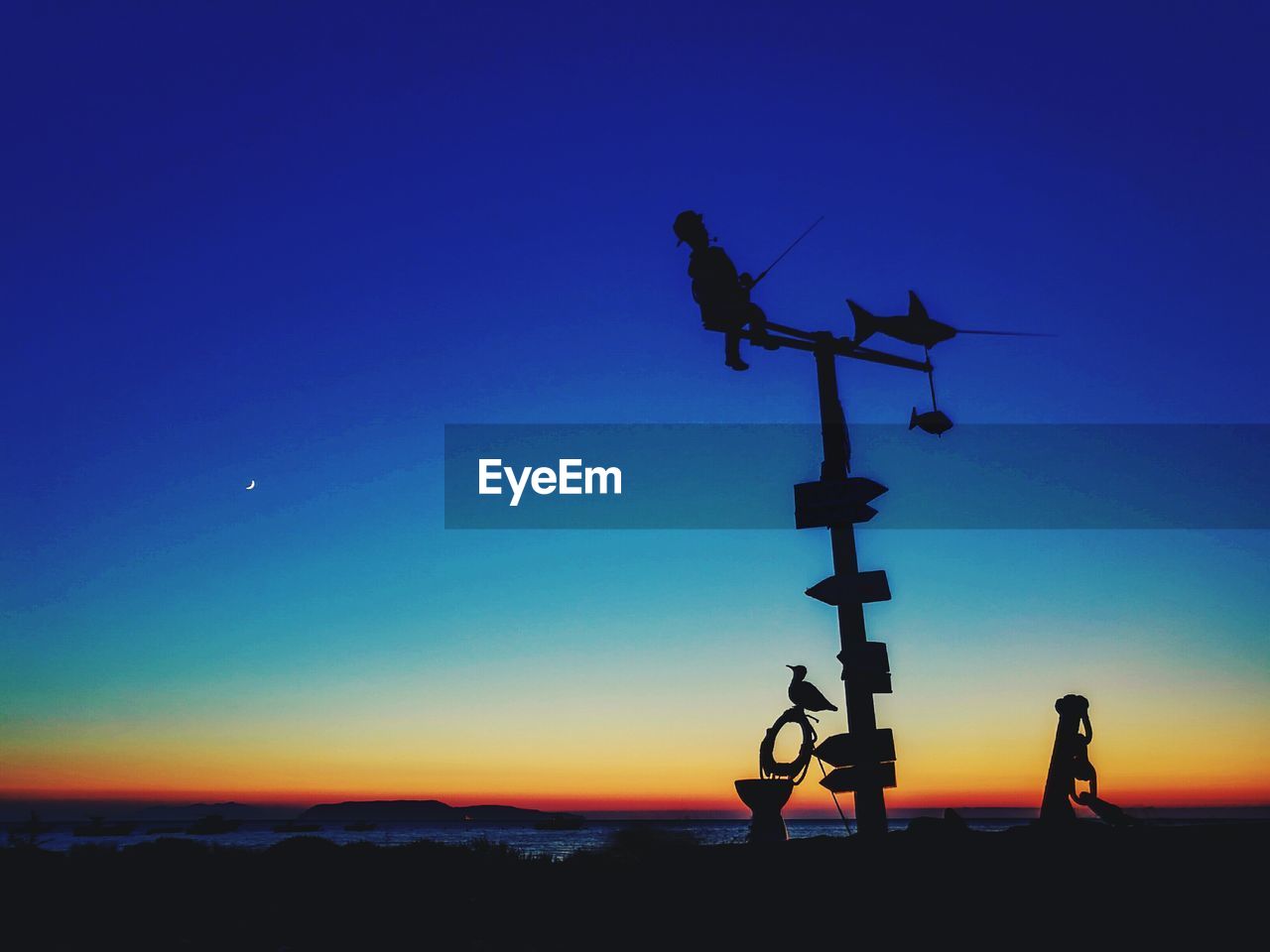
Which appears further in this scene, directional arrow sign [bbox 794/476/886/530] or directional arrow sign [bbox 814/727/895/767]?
directional arrow sign [bbox 794/476/886/530]

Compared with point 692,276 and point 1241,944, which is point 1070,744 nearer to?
point 1241,944

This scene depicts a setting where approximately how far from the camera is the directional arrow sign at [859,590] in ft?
26.3

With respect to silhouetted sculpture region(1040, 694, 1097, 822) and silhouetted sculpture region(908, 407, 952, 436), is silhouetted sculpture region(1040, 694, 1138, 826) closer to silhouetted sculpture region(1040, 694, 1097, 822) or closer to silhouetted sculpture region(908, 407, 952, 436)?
silhouetted sculpture region(1040, 694, 1097, 822)

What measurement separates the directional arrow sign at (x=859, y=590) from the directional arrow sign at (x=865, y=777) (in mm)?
1497

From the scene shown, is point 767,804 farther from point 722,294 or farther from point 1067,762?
point 722,294

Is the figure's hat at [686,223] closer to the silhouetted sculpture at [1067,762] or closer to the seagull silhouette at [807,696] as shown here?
the seagull silhouette at [807,696]

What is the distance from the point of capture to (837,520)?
834cm

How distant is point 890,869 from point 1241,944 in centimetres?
230

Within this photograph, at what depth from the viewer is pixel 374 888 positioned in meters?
8.11

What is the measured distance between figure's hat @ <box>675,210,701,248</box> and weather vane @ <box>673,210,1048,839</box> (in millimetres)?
10

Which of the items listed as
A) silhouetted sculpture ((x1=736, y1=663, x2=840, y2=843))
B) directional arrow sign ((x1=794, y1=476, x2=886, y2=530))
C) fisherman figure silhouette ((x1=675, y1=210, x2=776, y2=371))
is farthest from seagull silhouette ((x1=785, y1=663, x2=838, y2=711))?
fisherman figure silhouette ((x1=675, y1=210, x2=776, y2=371))

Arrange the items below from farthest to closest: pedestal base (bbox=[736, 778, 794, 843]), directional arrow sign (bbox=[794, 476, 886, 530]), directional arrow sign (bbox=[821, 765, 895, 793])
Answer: pedestal base (bbox=[736, 778, 794, 843]) < directional arrow sign (bbox=[794, 476, 886, 530]) < directional arrow sign (bbox=[821, 765, 895, 793])

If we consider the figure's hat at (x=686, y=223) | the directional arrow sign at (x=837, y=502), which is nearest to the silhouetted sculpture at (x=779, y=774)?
the directional arrow sign at (x=837, y=502)

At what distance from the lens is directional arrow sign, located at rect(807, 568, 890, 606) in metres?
8.02
